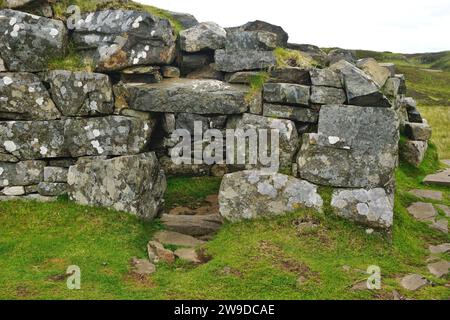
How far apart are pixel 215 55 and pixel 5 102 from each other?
23.3ft

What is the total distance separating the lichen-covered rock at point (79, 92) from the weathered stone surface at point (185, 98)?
76 cm

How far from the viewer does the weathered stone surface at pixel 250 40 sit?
15656 millimetres

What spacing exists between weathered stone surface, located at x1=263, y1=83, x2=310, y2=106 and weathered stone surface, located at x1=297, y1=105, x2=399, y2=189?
892 millimetres

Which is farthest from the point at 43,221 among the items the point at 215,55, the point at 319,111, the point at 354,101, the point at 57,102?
the point at 354,101

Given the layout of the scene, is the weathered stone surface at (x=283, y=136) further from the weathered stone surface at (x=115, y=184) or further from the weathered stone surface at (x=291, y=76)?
the weathered stone surface at (x=115, y=184)

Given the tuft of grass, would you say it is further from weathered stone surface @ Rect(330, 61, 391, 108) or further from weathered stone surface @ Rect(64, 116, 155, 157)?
weathered stone surface @ Rect(64, 116, 155, 157)

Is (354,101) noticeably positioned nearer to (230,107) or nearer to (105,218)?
(230,107)

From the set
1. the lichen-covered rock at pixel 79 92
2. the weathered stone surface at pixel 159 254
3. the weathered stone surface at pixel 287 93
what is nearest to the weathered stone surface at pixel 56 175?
the lichen-covered rock at pixel 79 92

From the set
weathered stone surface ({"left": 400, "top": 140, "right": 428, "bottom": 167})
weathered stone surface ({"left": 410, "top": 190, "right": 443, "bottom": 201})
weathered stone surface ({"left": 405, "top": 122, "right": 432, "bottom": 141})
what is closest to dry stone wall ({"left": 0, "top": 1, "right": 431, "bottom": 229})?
weathered stone surface ({"left": 410, "top": 190, "right": 443, "bottom": 201})

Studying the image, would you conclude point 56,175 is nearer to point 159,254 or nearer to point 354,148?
point 159,254

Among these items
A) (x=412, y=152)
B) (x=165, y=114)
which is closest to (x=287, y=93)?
(x=165, y=114)

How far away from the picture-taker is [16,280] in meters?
10.8

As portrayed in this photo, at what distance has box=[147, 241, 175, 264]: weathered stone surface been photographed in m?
12.4

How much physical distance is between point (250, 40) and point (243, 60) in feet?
2.34
